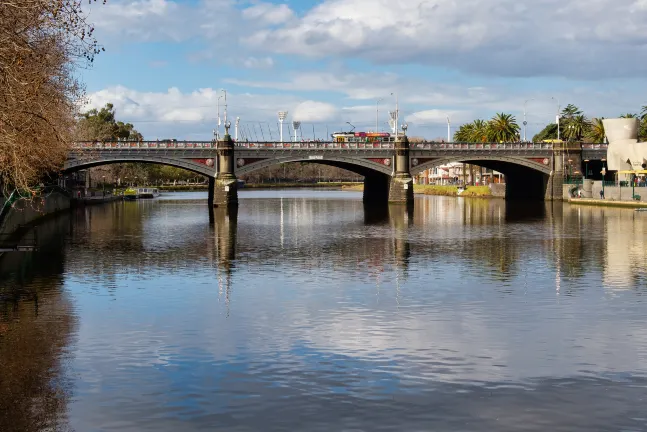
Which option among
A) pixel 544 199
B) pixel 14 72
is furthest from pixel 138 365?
pixel 544 199

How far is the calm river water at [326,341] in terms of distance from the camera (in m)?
18.5

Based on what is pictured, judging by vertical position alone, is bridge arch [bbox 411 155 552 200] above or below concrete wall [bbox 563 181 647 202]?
above

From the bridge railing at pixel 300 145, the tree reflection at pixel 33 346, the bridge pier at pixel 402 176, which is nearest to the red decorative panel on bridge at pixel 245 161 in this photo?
A: the bridge railing at pixel 300 145

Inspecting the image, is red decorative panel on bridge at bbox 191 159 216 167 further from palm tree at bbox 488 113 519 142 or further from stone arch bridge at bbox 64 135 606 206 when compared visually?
palm tree at bbox 488 113 519 142

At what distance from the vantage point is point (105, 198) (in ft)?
496

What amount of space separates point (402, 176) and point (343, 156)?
981 cm

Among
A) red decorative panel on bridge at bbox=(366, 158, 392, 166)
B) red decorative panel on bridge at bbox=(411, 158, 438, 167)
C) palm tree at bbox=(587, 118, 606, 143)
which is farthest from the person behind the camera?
palm tree at bbox=(587, 118, 606, 143)

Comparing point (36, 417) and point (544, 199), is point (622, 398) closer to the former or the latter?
point (36, 417)

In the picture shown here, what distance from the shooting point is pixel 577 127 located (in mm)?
186000

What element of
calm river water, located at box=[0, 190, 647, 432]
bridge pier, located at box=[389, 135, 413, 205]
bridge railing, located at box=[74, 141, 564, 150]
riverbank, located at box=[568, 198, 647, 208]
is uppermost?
bridge railing, located at box=[74, 141, 564, 150]

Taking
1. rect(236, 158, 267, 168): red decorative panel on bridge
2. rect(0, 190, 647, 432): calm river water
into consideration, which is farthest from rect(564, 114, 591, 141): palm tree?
rect(0, 190, 647, 432): calm river water

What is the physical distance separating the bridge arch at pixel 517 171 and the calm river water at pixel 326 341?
80647 mm

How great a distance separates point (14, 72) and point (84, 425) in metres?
15.7

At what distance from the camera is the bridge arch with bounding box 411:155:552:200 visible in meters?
133
